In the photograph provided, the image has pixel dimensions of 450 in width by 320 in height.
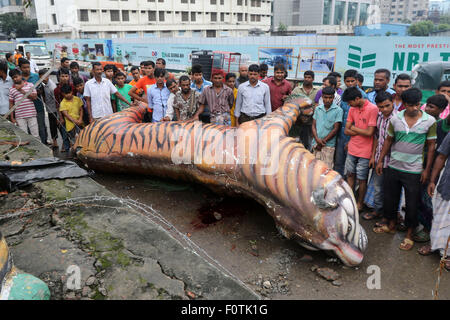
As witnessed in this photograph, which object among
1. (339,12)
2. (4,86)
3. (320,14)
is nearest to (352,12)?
(339,12)

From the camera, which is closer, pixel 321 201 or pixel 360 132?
pixel 321 201

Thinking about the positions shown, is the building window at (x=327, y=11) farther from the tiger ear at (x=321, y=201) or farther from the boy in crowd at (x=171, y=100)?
the tiger ear at (x=321, y=201)

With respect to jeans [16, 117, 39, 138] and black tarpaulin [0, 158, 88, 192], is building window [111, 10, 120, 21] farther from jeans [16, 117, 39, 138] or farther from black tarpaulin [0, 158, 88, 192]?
black tarpaulin [0, 158, 88, 192]

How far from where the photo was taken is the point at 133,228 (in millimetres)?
3002

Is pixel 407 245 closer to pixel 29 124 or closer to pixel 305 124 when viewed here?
pixel 305 124

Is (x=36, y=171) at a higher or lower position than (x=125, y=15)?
lower

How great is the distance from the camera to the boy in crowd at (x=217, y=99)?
211 inches

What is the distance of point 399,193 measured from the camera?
3893 millimetres

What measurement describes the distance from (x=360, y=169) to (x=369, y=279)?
1612 millimetres

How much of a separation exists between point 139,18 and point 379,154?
1775 inches

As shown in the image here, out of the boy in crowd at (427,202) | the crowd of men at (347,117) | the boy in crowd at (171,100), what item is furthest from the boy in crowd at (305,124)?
the boy in crowd at (171,100)

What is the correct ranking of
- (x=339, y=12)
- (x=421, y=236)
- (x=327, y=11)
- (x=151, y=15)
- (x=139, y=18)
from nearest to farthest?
(x=421, y=236) < (x=139, y=18) < (x=151, y=15) < (x=327, y=11) < (x=339, y=12)

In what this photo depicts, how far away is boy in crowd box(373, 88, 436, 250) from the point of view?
11.5 feet

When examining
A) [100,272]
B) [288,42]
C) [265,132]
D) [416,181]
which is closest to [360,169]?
[416,181]
